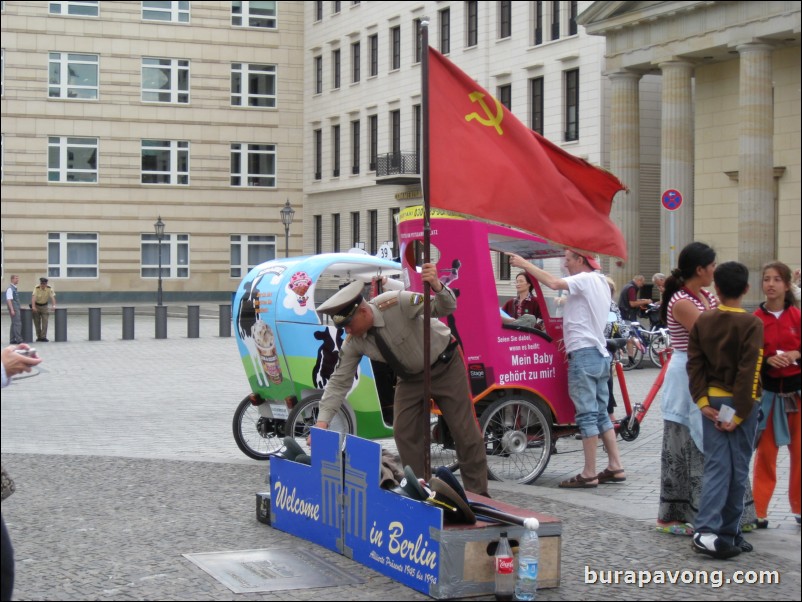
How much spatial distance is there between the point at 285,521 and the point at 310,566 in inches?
40.5

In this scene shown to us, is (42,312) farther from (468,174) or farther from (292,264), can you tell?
(468,174)

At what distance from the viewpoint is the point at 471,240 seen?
381 inches

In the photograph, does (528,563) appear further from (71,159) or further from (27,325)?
(71,159)

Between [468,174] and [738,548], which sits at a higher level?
[468,174]

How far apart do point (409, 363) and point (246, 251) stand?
178 feet

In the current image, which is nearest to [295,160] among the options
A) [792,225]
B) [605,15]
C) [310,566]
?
[605,15]

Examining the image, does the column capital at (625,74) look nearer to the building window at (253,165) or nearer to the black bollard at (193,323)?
the black bollard at (193,323)

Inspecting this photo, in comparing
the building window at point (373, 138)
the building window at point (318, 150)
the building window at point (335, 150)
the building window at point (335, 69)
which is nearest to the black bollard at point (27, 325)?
the building window at point (373, 138)

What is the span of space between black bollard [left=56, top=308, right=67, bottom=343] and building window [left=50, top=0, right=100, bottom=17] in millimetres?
29130

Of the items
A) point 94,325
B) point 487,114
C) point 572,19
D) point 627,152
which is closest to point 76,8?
point 572,19

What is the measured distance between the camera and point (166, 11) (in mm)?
59688

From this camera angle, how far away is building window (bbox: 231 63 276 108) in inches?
2419

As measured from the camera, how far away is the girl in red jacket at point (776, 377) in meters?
7.73

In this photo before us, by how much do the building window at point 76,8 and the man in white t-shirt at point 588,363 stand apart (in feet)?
171
